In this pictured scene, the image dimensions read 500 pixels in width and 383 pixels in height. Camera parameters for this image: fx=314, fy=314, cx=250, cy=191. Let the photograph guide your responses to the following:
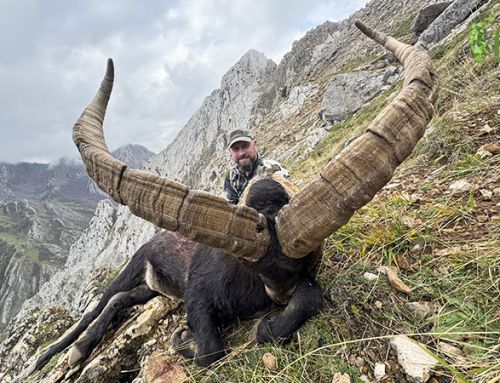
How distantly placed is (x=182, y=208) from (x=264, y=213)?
87cm

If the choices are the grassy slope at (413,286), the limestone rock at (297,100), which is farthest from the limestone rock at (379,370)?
the limestone rock at (297,100)

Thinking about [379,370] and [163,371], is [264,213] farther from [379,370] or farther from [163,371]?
Answer: [163,371]

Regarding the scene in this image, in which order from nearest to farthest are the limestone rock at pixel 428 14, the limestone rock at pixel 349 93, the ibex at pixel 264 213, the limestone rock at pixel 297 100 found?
the ibex at pixel 264 213
the limestone rock at pixel 428 14
the limestone rock at pixel 349 93
the limestone rock at pixel 297 100

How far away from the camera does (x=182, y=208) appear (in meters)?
2.55

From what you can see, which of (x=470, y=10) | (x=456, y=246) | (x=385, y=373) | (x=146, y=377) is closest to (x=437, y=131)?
(x=456, y=246)

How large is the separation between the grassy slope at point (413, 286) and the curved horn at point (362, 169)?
0.81 m

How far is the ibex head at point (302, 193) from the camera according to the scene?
2383 mm

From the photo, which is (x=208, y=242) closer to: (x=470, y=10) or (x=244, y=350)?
(x=244, y=350)

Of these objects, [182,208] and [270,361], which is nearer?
[182,208]

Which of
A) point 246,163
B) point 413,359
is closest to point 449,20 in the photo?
point 246,163

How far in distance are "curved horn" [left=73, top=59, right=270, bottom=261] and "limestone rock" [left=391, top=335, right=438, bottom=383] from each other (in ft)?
4.21

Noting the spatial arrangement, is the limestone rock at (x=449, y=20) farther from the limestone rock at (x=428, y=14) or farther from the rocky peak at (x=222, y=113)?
the rocky peak at (x=222, y=113)

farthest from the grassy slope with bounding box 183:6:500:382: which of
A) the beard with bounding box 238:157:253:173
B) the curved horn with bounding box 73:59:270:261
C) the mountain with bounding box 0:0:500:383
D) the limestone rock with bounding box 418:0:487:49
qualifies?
the limestone rock with bounding box 418:0:487:49

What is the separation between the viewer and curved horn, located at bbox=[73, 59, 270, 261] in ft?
8.34
